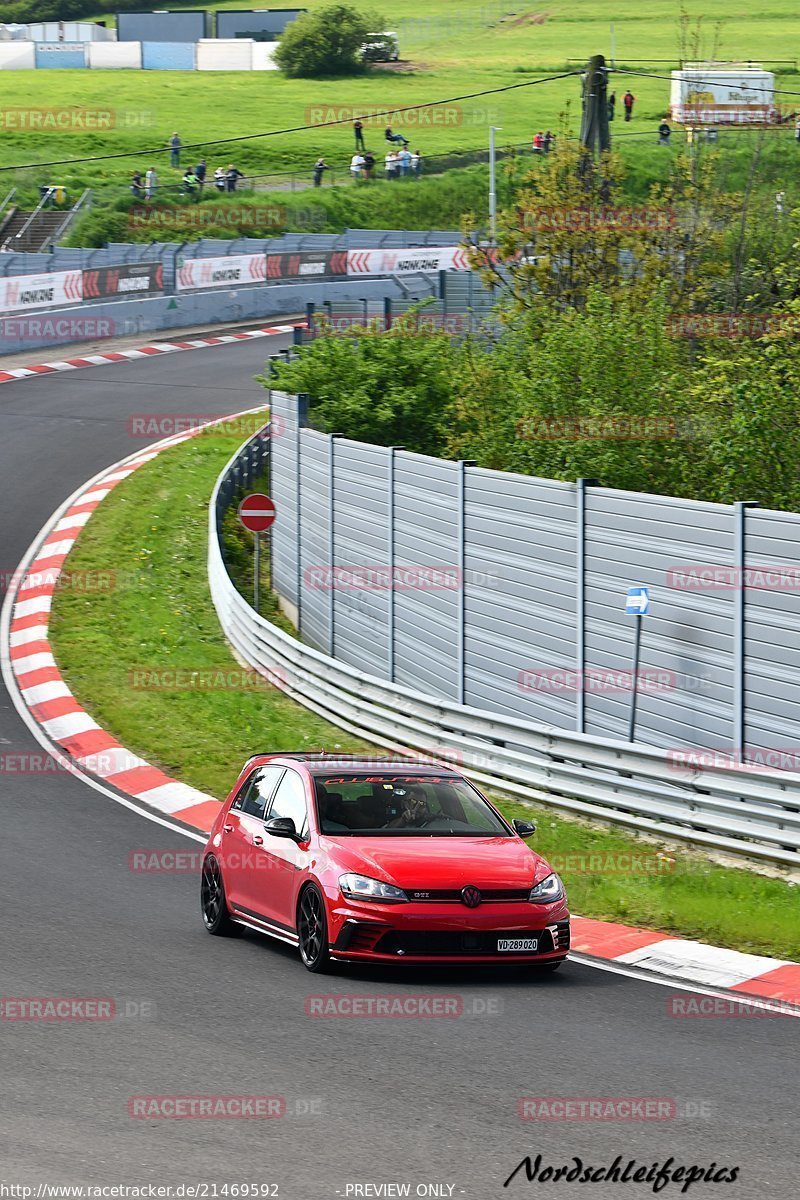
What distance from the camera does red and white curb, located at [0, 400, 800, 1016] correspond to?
1059cm

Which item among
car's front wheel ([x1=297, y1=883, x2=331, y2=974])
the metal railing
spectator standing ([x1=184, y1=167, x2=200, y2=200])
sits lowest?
car's front wheel ([x1=297, y1=883, x2=331, y2=974])

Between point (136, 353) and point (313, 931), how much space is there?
1439 inches

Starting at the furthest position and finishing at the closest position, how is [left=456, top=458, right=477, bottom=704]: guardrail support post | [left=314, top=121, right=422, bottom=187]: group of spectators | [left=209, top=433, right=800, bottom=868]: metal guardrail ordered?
[left=314, top=121, right=422, bottom=187]: group of spectators, [left=456, top=458, right=477, bottom=704]: guardrail support post, [left=209, top=433, right=800, bottom=868]: metal guardrail

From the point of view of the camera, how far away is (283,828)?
425 inches

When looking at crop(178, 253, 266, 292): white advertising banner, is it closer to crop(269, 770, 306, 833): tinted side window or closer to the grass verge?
the grass verge

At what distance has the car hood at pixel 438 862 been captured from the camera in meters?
10.1

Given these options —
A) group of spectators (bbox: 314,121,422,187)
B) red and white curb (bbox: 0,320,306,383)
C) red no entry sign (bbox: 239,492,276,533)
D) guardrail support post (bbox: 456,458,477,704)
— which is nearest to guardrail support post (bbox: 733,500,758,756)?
guardrail support post (bbox: 456,458,477,704)

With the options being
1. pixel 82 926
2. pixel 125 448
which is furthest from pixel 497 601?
pixel 125 448

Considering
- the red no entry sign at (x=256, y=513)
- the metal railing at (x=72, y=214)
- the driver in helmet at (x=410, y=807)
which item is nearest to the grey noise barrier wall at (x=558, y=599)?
the red no entry sign at (x=256, y=513)

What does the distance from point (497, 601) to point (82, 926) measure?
741 cm

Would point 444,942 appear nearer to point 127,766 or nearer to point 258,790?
point 258,790

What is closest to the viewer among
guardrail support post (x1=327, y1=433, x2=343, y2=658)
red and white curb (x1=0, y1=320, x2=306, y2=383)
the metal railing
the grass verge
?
the grass verge

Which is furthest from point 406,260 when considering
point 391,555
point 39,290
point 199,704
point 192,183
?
point 391,555

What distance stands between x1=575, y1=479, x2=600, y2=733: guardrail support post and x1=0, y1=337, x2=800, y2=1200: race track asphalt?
491cm
